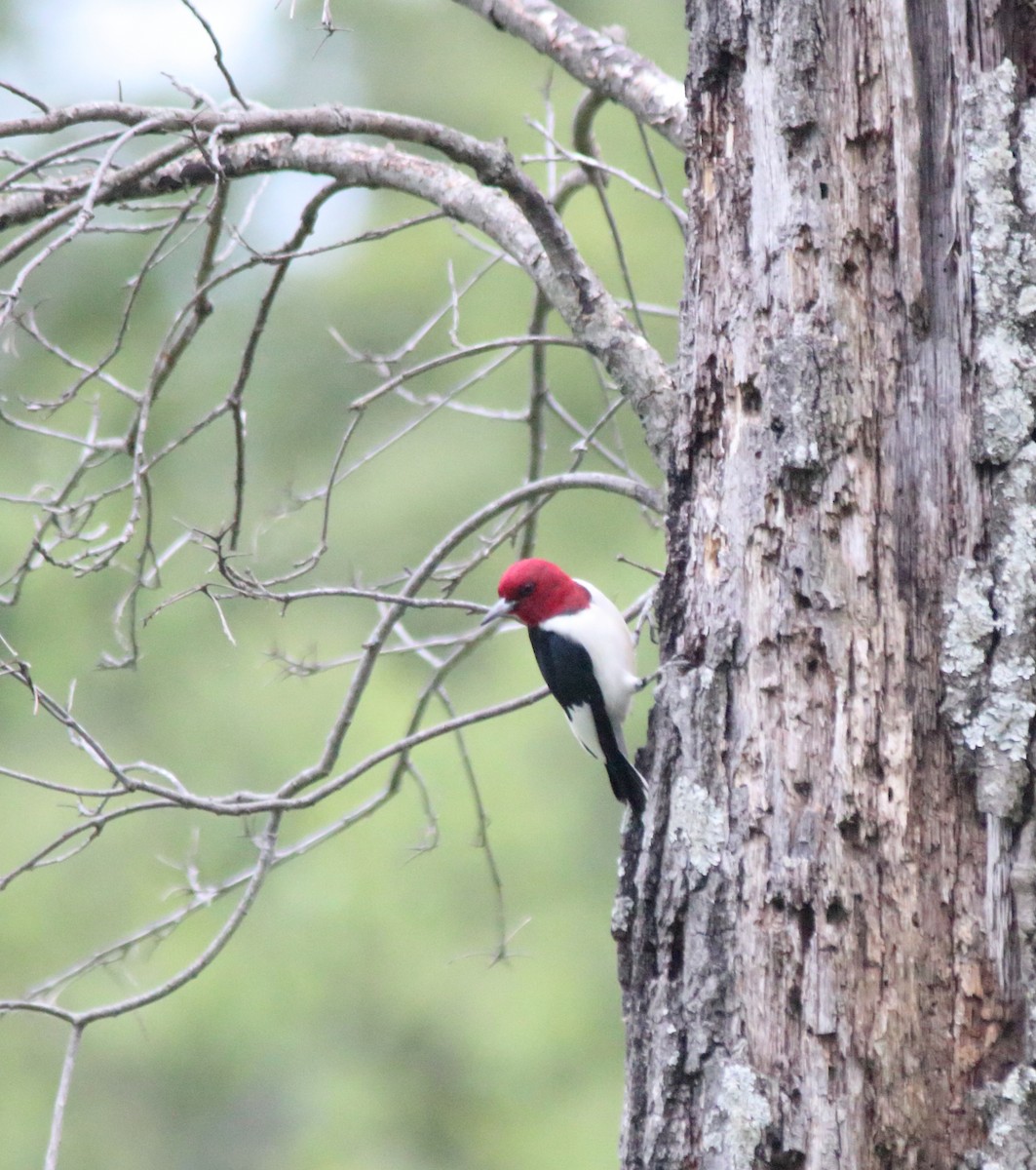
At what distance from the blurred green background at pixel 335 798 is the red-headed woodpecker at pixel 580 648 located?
7.65 feet

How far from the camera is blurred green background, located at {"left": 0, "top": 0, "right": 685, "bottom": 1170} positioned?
256 inches

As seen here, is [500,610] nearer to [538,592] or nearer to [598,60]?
[538,592]

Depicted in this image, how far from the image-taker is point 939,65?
1990mm

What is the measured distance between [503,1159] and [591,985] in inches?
42.8

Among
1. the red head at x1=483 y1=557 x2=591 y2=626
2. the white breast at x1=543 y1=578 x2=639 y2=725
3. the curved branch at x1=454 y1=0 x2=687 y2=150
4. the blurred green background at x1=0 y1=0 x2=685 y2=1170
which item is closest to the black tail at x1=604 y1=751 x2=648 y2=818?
the white breast at x1=543 y1=578 x2=639 y2=725

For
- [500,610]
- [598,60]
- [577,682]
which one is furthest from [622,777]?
[598,60]

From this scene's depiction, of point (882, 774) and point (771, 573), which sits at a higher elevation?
point (771, 573)

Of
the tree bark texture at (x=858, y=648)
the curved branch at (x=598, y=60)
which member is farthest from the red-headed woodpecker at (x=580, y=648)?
the tree bark texture at (x=858, y=648)

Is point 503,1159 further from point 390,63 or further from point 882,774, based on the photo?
point 390,63

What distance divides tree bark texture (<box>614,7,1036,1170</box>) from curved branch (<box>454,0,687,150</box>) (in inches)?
39.5

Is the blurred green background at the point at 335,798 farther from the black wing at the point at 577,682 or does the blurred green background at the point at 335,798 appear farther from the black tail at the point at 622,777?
the black tail at the point at 622,777

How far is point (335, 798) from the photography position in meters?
7.29

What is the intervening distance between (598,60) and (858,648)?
198cm

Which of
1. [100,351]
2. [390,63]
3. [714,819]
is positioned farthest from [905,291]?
[390,63]
